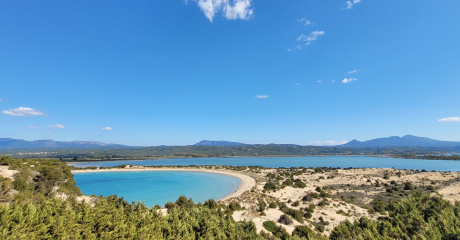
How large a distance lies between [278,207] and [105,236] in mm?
17833

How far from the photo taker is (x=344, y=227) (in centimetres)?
1164

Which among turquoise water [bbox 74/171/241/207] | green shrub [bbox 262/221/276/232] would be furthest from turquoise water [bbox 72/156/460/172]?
green shrub [bbox 262/221/276/232]

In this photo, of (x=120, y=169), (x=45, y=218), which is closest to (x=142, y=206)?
(x=45, y=218)

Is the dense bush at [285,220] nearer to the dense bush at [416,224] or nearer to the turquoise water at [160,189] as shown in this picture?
the dense bush at [416,224]

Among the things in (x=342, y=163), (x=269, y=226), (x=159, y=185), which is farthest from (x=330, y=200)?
(x=342, y=163)

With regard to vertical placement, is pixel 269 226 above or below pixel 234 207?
above

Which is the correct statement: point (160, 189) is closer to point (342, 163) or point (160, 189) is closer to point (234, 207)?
point (234, 207)

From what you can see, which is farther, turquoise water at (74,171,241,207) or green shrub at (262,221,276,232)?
turquoise water at (74,171,241,207)

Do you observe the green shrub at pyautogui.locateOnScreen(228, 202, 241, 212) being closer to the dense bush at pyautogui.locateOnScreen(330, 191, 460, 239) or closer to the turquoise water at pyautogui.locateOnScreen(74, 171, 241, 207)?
the turquoise water at pyautogui.locateOnScreen(74, 171, 241, 207)

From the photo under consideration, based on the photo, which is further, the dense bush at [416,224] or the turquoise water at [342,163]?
the turquoise water at [342,163]

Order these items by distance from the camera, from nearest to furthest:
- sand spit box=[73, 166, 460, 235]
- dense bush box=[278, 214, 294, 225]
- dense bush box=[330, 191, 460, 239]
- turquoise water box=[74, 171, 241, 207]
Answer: dense bush box=[330, 191, 460, 239]
dense bush box=[278, 214, 294, 225]
sand spit box=[73, 166, 460, 235]
turquoise water box=[74, 171, 241, 207]

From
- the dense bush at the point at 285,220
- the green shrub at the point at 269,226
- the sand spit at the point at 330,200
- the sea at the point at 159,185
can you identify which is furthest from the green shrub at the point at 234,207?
the sea at the point at 159,185

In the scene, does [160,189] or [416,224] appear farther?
[160,189]

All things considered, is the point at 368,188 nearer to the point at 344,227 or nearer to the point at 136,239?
the point at 344,227
